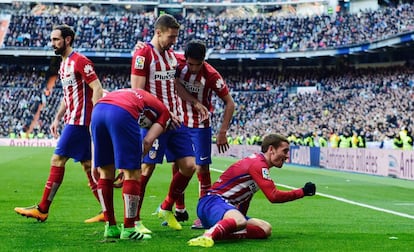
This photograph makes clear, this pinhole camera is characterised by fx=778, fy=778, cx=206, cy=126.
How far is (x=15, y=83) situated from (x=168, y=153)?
6686 cm

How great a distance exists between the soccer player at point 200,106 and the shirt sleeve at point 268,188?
75.1 inches

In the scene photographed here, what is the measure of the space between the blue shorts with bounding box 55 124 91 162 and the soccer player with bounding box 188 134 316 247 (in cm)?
226

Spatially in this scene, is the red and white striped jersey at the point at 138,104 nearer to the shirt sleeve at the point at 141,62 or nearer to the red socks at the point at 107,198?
the red socks at the point at 107,198

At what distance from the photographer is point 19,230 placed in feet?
28.2

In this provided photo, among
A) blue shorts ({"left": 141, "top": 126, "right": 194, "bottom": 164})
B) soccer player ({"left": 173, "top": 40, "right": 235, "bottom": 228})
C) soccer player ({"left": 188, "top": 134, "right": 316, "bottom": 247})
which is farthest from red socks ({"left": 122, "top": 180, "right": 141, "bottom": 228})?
soccer player ({"left": 173, "top": 40, "right": 235, "bottom": 228})

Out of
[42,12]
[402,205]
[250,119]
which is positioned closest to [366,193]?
[402,205]

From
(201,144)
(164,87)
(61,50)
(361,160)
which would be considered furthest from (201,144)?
(361,160)

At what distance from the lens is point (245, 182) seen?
26.2 ft

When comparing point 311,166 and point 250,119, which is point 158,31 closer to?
point 311,166

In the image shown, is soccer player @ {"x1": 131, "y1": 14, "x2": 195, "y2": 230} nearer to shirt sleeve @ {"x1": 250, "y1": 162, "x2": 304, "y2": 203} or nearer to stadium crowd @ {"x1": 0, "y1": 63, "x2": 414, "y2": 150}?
shirt sleeve @ {"x1": 250, "y1": 162, "x2": 304, "y2": 203}

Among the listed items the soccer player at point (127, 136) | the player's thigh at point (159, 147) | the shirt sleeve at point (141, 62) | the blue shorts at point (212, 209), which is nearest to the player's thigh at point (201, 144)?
the player's thigh at point (159, 147)

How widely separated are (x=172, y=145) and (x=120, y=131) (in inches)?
68.7

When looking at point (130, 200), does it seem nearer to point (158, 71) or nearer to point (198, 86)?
point (158, 71)

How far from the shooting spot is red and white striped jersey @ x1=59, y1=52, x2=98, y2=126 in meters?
9.56
